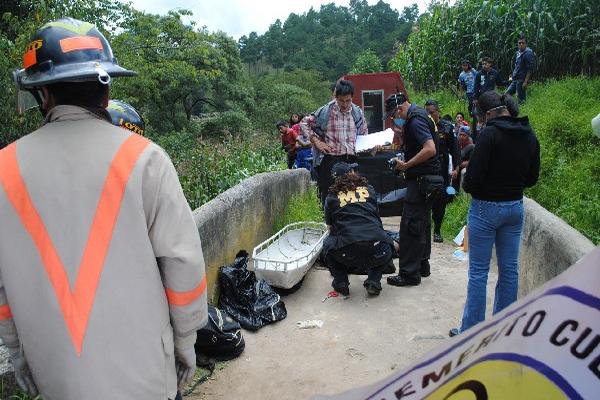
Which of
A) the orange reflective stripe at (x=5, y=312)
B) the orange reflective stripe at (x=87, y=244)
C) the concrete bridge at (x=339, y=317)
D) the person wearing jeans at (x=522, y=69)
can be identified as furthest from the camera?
the person wearing jeans at (x=522, y=69)

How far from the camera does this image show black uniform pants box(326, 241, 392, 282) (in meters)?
4.87

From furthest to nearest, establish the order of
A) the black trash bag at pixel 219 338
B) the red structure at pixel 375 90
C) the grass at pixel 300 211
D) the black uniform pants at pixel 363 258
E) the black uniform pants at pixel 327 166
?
the red structure at pixel 375 90
the grass at pixel 300 211
the black uniform pants at pixel 327 166
the black uniform pants at pixel 363 258
the black trash bag at pixel 219 338

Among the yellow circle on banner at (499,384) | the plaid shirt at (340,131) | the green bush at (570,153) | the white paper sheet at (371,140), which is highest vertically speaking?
the yellow circle on banner at (499,384)

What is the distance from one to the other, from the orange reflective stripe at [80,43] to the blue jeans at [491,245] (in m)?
2.70

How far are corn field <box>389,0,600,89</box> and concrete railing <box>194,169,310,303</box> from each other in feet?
28.1

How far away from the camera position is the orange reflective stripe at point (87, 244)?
165 centimetres

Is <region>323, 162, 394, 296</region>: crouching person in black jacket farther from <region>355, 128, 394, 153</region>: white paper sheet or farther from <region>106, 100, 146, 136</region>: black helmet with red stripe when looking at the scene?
<region>106, 100, 146, 136</region>: black helmet with red stripe

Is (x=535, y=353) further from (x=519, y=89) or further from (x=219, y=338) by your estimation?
(x=519, y=89)

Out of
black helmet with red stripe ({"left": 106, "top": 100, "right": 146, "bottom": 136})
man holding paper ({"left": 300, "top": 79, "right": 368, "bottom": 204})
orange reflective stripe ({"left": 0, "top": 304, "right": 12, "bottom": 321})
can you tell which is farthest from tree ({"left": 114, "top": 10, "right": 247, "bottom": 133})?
orange reflective stripe ({"left": 0, "top": 304, "right": 12, "bottom": 321})

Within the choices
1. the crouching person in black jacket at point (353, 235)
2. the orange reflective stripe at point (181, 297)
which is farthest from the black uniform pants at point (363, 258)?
the orange reflective stripe at point (181, 297)

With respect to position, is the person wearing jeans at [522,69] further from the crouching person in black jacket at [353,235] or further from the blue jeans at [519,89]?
the crouching person in black jacket at [353,235]

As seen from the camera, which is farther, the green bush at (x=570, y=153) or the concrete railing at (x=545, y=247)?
the green bush at (x=570, y=153)

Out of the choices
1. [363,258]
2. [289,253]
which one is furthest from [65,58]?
[289,253]

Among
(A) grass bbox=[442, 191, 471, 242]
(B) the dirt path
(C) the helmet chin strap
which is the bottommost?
(A) grass bbox=[442, 191, 471, 242]
